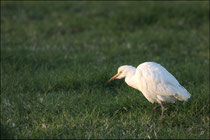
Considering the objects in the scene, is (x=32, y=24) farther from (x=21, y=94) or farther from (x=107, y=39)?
(x=21, y=94)

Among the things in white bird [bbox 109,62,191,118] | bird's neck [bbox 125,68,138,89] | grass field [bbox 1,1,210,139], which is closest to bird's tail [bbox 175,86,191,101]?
white bird [bbox 109,62,191,118]

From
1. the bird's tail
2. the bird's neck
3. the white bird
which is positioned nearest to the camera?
the bird's tail

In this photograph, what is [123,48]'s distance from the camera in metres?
8.39

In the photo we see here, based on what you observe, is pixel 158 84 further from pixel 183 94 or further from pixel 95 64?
pixel 95 64

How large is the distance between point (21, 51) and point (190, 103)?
4.11 meters

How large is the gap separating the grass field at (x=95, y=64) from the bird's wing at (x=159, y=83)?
43 cm

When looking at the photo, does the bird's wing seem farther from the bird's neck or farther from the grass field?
the grass field

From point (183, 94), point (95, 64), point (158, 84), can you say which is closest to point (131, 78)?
point (158, 84)

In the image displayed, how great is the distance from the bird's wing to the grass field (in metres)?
0.43

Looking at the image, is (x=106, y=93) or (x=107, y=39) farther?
(x=107, y=39)

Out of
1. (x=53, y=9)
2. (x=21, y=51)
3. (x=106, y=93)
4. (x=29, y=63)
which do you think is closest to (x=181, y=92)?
(x=106, y=93)

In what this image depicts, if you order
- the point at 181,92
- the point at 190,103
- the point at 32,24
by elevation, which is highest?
the point at 181,92

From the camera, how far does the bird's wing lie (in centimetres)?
485

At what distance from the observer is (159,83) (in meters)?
4.91
